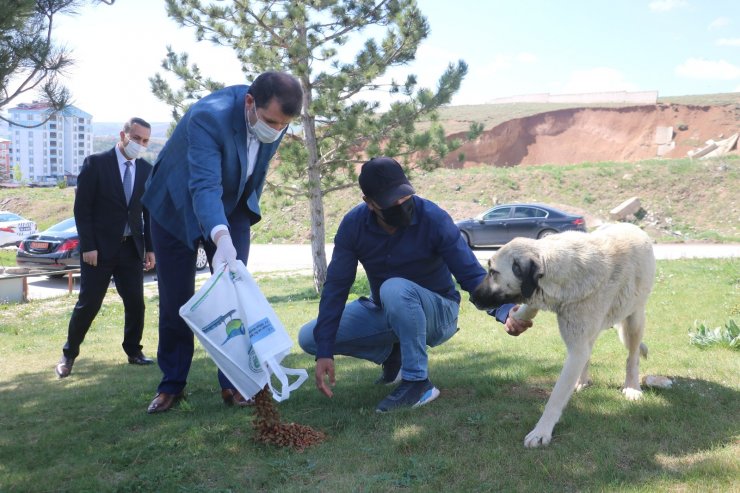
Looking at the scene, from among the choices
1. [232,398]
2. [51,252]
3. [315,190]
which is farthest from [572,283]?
[51,252]

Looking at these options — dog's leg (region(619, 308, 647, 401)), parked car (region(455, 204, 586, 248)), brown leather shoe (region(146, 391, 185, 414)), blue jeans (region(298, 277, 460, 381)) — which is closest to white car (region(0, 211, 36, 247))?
parked car (region(455, 204, 586, 248))

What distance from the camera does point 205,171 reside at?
11.9ft

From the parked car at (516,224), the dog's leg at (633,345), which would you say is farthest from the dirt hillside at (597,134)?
the dog's leg at (633,345)

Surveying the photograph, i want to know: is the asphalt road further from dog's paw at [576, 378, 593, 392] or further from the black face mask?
dog's paw at [576, 378, 593, 392]

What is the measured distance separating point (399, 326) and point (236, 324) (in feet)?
3.39

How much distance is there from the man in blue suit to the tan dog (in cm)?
153

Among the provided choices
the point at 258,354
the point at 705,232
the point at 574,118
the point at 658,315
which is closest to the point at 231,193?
the point at 258,354

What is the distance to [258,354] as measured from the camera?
10.7 feet

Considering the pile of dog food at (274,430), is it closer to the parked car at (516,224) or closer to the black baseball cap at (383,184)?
the black baseball cap at (383,184)

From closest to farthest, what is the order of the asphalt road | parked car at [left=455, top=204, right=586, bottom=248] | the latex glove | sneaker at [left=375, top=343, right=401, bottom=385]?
1. the latex glove
2. sneaker at [left=375, top=343, right=401, bottom=385]
3. the asphalt road
4. parked car at [left=455, top=204, right=586, bottom=248]

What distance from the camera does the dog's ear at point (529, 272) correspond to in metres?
3.53

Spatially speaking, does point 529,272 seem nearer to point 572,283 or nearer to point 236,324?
point 572,283

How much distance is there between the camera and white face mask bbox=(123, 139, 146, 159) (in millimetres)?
5590

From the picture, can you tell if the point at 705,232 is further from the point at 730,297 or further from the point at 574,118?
the point at 574,118
